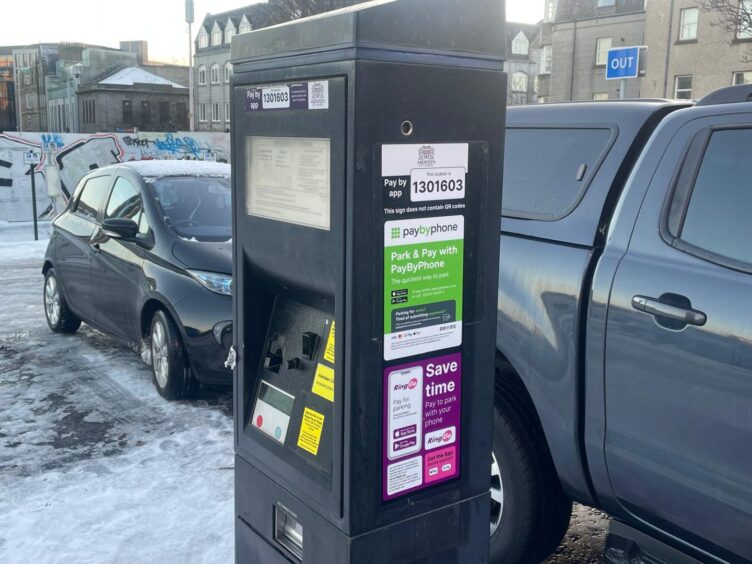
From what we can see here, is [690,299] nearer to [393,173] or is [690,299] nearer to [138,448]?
[393,173]

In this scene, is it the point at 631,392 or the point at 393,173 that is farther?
the point at 631,392

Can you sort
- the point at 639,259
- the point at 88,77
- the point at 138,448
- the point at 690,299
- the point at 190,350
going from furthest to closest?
the point at 88,77
the point at 190,350
the point at 138,448
the point at 639,259
the point at 690,299

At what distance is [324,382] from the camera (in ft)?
7.04

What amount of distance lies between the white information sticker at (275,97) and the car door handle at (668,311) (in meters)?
1.42

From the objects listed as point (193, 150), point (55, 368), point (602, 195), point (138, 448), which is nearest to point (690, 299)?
point (602, 195)

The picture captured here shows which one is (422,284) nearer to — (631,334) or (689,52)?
(631,334)

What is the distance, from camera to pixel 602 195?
303 centimetres

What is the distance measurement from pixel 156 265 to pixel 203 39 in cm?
6248

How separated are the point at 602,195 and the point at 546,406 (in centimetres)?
83

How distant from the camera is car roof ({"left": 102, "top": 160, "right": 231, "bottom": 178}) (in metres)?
6.66

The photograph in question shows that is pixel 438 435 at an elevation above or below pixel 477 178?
below

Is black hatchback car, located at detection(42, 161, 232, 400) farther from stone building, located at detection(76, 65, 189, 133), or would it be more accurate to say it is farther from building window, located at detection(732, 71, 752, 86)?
stone building, located at detection(76, 65, 189, 133)

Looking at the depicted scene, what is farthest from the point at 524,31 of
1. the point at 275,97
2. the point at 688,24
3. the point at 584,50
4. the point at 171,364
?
the point at 275,97

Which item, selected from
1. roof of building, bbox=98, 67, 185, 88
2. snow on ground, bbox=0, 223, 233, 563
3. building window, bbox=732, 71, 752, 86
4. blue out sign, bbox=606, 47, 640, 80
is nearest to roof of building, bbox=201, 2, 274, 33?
roof of building, bbox=98, 67, 185, 88
